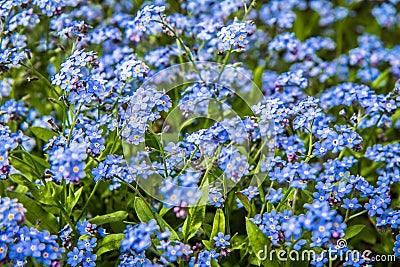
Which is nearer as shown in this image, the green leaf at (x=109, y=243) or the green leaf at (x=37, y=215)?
the green leaf at (x=109, y=243)

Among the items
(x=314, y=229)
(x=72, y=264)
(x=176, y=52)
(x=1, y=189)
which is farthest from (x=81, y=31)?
(x=314, y=229)

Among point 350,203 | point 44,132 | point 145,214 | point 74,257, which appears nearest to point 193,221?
point 145,214

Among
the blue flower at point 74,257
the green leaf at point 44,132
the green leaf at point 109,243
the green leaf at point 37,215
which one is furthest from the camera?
the green leaf at point 44,132

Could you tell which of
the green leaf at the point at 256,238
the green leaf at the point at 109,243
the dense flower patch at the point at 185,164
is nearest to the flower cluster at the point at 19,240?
the dense flower patch at the point at 185,164

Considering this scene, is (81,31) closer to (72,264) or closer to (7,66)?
(7,66)

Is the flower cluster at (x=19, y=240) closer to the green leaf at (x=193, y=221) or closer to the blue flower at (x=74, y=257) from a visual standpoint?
the blue flower at (x=74, y=257)

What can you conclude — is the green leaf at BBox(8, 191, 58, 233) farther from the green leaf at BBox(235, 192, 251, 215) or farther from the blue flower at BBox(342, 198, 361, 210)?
the blue flower at BBox(342, 198, 361, 210)

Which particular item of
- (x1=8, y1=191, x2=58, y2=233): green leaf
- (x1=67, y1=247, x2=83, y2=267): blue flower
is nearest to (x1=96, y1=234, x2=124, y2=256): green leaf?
(x1=67, y1=247, x2=83, y2=267): blue flower
